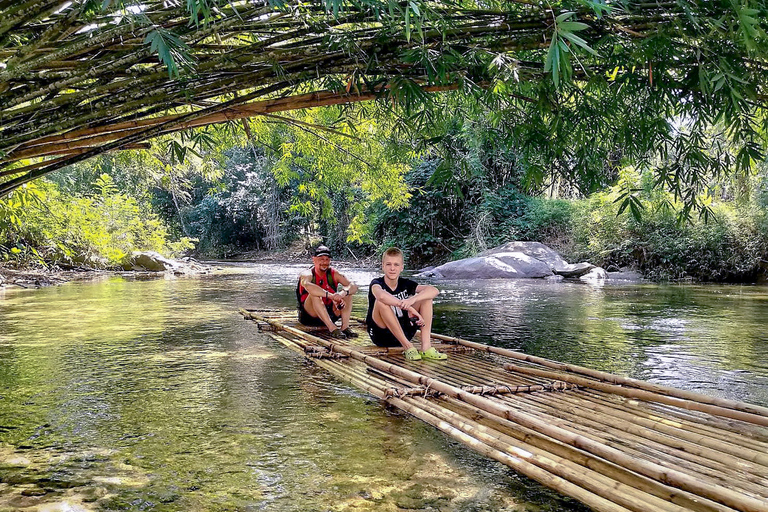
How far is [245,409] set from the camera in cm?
348

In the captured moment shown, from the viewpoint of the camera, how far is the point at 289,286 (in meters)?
12.9

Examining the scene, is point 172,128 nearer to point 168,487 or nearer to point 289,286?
point 168,487

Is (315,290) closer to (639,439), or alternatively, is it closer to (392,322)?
(392,322)

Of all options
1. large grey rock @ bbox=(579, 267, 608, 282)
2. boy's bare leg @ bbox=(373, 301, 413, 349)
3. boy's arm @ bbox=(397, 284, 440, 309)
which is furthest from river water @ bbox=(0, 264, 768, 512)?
large grey rock @ bbox=(579, 267, 608, 282)

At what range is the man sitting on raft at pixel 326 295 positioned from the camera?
5.58 m

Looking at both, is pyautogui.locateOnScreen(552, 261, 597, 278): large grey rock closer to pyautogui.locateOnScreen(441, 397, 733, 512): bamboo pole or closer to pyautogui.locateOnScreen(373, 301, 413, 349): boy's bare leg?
pyautogui.locateOnScreen(373, 301, 413, 349): boy's bare leg

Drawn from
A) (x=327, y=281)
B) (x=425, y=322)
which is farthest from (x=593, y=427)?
(x=327, y=281)

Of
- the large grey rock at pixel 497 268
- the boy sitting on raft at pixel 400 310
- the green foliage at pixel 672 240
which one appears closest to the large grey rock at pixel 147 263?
the large grey rock at pixel 497 268

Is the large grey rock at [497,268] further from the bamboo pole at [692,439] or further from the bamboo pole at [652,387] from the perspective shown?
the bamboo pole at [692,439]

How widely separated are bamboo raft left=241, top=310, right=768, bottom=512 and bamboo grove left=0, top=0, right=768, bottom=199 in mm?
1275

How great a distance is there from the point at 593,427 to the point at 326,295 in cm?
322

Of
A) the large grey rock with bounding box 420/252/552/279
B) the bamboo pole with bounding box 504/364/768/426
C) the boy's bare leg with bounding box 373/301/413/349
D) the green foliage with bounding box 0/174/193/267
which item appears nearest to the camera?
the bamboo pole with bounding box 504/364/768/426

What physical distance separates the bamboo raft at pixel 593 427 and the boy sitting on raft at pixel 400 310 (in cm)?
21

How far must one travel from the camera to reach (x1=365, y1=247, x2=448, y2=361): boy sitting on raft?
4410 mm
